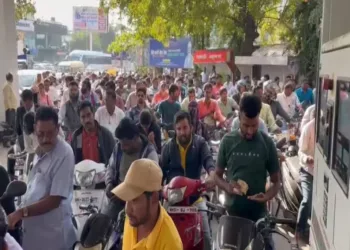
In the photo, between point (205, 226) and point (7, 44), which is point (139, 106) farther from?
point (7, 44)

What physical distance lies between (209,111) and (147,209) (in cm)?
781

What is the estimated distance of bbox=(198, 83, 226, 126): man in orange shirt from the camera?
412 inches

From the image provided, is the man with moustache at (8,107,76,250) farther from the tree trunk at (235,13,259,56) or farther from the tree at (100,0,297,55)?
the tree trunk at (235,13,259,56)

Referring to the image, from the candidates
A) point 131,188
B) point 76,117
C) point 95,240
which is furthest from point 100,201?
point 76,117

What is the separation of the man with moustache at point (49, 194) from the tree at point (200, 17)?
1412cm

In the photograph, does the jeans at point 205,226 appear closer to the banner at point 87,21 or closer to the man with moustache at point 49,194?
the man with moustache at point 49,194

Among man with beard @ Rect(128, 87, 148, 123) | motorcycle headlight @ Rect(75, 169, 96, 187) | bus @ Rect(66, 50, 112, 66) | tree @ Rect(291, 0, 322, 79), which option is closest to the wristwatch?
motorcycle headlight @ Rect(75, 169, 96, 187)

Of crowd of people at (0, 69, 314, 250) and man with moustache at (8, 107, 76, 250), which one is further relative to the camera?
man with moustache at (8, 107, 76, 250)

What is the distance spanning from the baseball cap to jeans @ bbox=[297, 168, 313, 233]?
12.3ft

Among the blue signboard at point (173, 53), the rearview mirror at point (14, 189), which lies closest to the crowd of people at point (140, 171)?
the rearview mirror at point (14, 189)

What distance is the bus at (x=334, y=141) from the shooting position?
2.55 m

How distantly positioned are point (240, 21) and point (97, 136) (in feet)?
59.8

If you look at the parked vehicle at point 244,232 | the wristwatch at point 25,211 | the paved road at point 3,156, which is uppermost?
the wristwatch at point 25,211

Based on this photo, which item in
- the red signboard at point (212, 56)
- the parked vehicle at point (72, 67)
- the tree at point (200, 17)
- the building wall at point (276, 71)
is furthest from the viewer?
the parked vehicle at point (72, 67)
